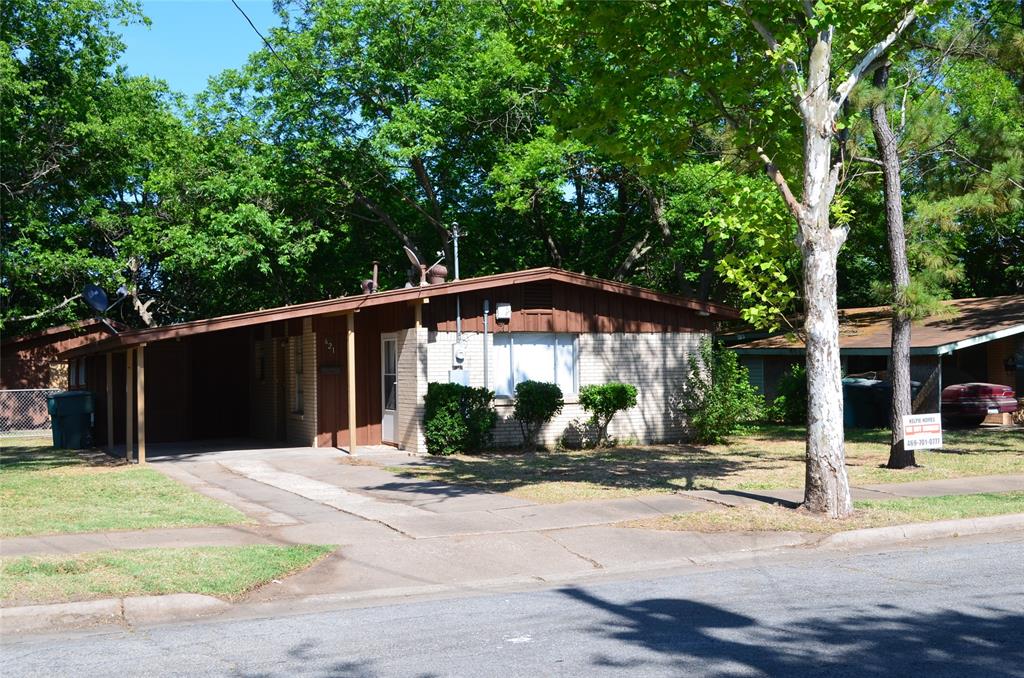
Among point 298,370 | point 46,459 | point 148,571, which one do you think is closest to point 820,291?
point 148,571

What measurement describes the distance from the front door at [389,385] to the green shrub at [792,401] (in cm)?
1167

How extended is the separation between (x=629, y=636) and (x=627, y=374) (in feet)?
46.5

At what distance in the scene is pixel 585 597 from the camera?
813 cm

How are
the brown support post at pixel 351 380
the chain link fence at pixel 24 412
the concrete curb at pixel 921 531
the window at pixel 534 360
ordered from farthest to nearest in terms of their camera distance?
the chain link fence at pixel 24 412 → the window at pixel 534 360 → the brown support post at pixel 351 380 → the concrete curb at pixel 921 531

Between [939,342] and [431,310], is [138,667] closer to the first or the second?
[431,310]

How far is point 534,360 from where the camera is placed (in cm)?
2006

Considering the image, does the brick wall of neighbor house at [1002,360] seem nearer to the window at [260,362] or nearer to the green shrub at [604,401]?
the green shrub at [604,401]

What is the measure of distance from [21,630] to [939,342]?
21.5 m

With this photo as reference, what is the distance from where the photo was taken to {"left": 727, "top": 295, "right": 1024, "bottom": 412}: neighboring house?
2383 centimetres

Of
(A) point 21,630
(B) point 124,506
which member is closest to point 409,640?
(A) point 21,630

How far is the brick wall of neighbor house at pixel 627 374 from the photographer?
765 inches

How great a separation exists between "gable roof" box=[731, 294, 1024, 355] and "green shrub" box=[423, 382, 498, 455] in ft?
26.2

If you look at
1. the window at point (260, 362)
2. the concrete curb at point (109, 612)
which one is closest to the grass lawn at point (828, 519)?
the concrete curb at point (109, 612)

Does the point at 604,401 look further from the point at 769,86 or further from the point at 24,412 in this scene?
the point at 24,412
